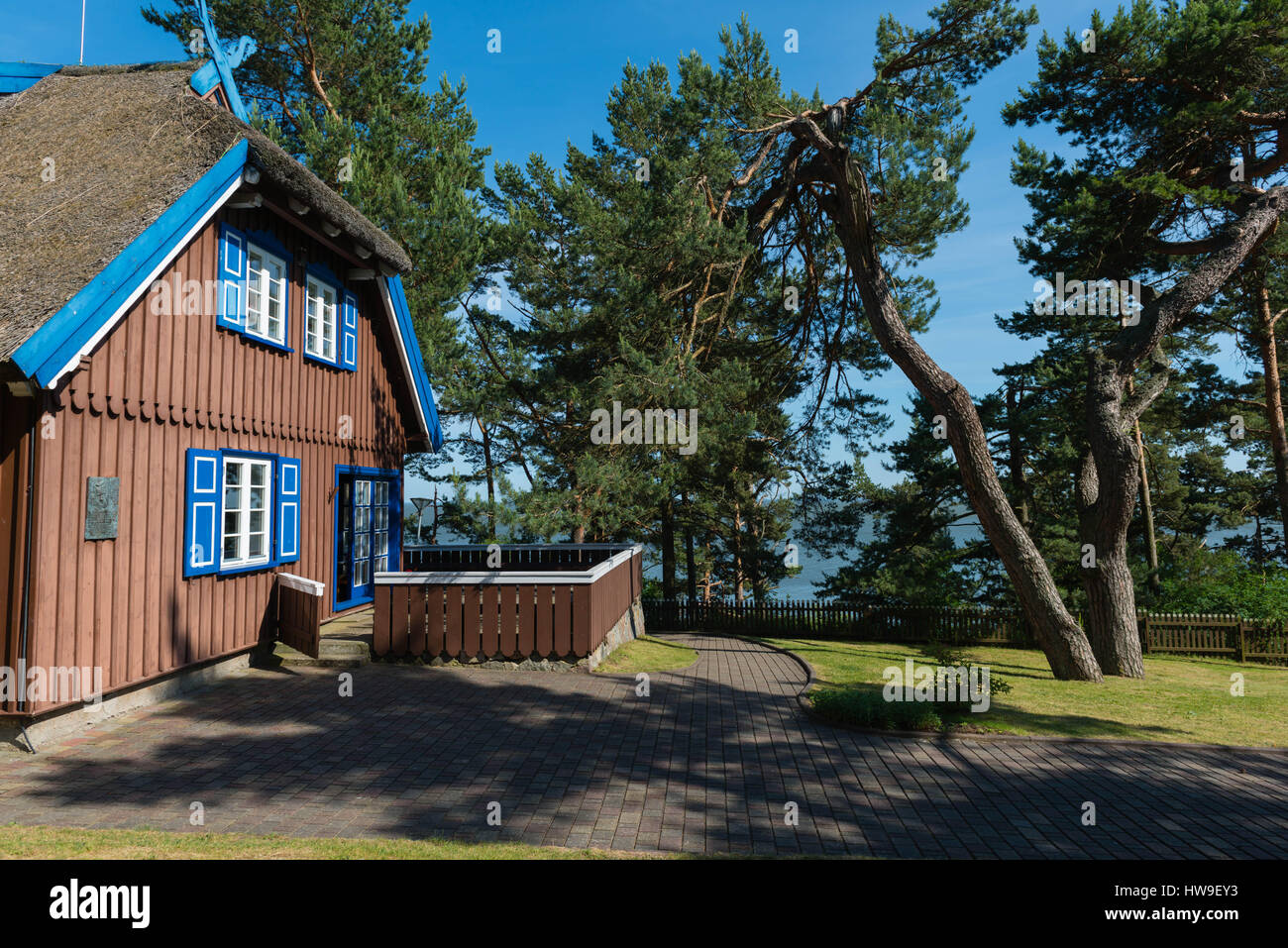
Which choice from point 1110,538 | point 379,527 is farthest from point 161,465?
point 1110,538

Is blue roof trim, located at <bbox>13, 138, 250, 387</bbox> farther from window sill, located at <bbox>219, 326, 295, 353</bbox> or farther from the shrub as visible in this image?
the shrub

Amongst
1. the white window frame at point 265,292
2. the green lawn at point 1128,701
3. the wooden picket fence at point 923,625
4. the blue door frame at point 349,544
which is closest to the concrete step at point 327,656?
the blue door frame at point 349,544

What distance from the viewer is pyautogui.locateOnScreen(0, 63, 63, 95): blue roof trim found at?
511 inches

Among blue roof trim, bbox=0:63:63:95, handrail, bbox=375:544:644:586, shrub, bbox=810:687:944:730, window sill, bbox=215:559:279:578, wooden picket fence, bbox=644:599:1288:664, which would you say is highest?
blue roof trim, bbox=0:63:63:95

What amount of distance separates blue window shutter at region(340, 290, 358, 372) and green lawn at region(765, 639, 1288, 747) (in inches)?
406

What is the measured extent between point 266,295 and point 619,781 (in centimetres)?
901

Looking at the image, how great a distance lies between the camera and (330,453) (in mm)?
13203

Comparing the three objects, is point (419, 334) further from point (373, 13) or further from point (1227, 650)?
point (1227, 650)

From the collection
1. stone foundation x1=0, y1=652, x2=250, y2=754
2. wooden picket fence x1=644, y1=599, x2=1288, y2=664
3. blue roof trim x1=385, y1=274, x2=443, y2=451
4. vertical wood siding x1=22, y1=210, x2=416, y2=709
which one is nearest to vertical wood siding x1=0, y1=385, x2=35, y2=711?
vertical wood siding x1=22, y1=210, x2=416, y2=709

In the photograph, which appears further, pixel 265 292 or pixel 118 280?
pixel 265 292

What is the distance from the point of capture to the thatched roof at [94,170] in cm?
759

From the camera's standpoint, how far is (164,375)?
895 cm

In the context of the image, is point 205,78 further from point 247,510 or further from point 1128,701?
point 1128,701

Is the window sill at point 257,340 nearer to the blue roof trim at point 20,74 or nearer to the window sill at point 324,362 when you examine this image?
the window sill at point 324,362
